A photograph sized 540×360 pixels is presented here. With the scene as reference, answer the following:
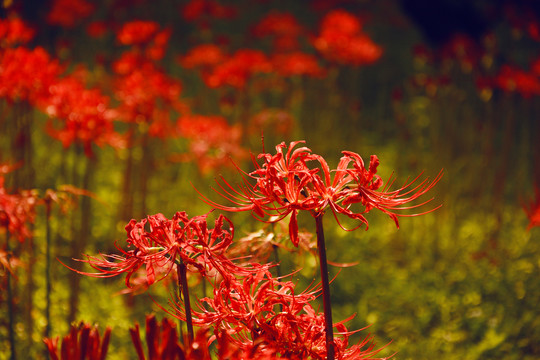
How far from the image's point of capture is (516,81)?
352cm

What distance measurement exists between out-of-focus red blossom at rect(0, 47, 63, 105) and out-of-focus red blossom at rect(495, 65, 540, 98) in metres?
2.67

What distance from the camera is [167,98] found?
3.17 m

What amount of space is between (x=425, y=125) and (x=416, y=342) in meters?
3.48

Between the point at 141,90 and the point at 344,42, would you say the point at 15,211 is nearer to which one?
the point at 141,90

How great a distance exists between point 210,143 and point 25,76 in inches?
56.9

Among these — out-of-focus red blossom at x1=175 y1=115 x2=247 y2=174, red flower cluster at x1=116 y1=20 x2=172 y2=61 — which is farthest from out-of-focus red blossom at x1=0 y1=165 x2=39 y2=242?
out-of-focus red blossom at x1=175 y1=115 x2=247 y2=174

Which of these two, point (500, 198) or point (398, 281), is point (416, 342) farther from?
point (500, 198)

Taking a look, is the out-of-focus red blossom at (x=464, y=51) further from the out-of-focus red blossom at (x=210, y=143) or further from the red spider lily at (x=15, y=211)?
the red spider lily at (x=15, y=211)

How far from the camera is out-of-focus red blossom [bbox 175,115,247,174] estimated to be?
3.46 m

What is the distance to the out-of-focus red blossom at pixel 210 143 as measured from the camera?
3.46 m

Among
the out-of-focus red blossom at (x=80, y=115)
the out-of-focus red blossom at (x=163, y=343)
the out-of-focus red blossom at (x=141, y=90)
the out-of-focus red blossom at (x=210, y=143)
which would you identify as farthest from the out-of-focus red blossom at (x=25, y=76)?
the out-of-focus red blossom at (x=163, y=343)

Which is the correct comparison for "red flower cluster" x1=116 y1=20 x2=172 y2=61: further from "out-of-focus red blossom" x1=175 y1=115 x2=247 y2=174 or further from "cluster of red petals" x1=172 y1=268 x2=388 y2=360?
"cluster of red petals" x1=172 y1=268 x2=388 y2=360

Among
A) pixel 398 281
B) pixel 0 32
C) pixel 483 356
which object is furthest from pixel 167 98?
→ pixel 483 356

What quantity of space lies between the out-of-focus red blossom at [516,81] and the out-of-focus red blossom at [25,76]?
2.67 meters
